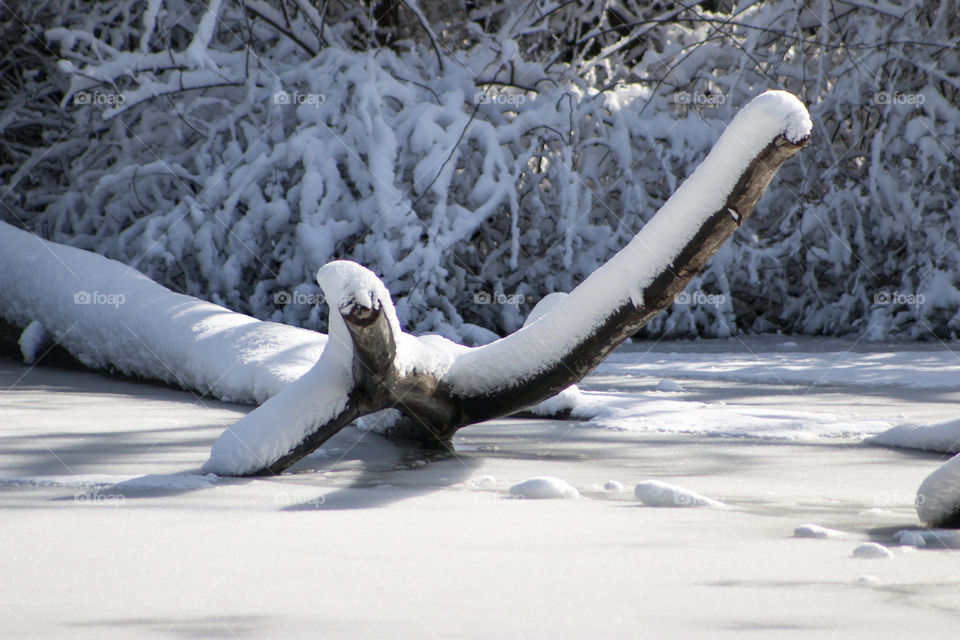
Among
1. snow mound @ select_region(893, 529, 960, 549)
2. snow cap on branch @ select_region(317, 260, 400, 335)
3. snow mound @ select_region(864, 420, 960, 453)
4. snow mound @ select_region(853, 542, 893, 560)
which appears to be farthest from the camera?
snow mound @ select_region(864, 420, 960, 453)

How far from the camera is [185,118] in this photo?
561 centimetres

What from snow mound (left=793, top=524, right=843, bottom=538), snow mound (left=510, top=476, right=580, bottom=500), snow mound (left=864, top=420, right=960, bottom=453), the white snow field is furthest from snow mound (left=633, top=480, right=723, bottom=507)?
snow mound (left=864, top=420, right=960, bottom=453)

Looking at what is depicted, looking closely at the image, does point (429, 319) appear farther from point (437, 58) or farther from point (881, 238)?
point (881, 238)

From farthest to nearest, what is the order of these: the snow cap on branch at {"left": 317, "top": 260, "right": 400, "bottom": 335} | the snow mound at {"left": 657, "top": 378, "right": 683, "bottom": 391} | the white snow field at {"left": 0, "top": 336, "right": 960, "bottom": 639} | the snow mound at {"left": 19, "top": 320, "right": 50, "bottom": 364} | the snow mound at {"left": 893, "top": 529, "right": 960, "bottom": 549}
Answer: the snow mound at {"left": 19, "top": 320, "right": 50, "bottom": 364}, the snow mound at {"left": 657, "top": 378, "right": 683, "bottom": 391}, the snow cap on branch at {"left": 317, "top": 260, "right": 400, "bottom": 335}, the snow mound at {"left": 893, "top": 529, "right": 960, "bottom": 549}, the white snow field at {"left": 0, "top": 336, "right": 960, "bottom": 639}

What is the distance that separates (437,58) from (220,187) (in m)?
1.41

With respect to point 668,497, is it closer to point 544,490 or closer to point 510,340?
point 544,490

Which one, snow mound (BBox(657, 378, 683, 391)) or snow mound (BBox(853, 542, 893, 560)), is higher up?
snow mound (BBox(853, 542, 893, 560))

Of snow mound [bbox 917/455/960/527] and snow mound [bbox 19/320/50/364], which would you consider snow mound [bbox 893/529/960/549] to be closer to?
snow mound [bbox 917/455/960/527]

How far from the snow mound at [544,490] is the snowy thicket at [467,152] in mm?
3134

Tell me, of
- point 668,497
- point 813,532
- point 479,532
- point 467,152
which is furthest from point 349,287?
point 467,152

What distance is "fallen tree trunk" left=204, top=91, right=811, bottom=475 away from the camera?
1.80 m

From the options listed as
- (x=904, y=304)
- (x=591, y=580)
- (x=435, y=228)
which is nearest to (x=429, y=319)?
(x=435, y=228)

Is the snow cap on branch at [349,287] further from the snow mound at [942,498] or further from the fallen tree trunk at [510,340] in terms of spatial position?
the snow mound at [942,498]

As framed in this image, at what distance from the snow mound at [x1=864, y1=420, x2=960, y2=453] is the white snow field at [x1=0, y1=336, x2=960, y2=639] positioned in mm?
34
